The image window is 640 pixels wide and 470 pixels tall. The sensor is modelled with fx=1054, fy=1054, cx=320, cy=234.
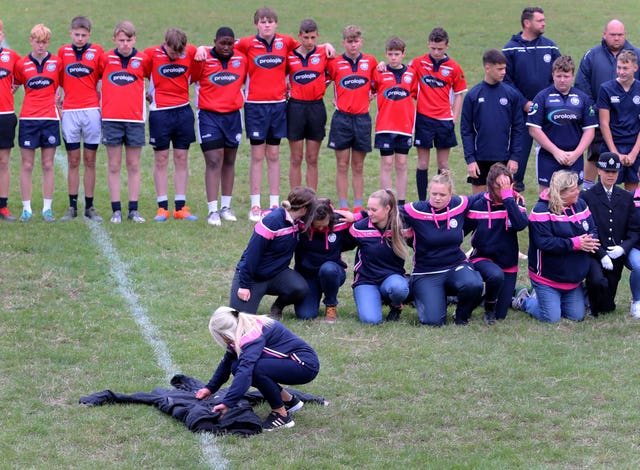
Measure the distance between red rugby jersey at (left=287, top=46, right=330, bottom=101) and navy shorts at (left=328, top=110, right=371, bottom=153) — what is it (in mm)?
424

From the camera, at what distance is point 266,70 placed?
41.1 ft

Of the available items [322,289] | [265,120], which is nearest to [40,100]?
[265,120]

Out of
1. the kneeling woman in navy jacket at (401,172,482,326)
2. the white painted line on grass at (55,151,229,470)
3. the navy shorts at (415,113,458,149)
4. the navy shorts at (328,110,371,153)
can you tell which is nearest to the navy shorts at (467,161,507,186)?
the navy shorts at (415,113,458,149)

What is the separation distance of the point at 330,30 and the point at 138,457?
1740 centimetres

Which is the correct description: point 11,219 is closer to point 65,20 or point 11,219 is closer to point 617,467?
point 617,467

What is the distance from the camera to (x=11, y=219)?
1256 cm

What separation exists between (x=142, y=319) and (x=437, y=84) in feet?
16.7

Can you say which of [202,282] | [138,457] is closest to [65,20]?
[202,282]

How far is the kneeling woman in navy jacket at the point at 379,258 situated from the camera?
31.4 feet

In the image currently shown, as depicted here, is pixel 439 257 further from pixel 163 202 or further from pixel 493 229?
pixel 163 202

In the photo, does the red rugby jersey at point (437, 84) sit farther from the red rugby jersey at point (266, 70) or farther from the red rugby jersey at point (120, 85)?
the red rugby jersey at point (120, 85)

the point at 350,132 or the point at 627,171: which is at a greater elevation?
the point at 350,132

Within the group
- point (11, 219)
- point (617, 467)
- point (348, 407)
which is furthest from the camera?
point (11, 219)

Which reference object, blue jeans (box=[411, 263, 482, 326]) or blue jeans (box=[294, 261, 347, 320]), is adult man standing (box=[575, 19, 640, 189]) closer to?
blue jeans (box=[411, 263, 482, 326])
